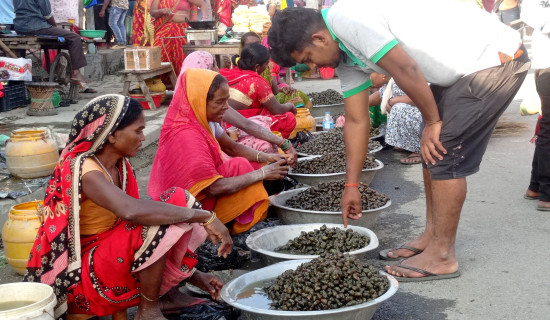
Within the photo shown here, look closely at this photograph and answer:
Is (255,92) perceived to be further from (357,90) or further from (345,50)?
(345,50)

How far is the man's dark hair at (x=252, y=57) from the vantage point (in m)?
5.86

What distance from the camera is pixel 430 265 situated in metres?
3.44

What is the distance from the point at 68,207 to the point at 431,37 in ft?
6.42

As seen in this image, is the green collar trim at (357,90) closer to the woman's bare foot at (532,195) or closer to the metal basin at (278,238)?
the metal basin at (278,238)

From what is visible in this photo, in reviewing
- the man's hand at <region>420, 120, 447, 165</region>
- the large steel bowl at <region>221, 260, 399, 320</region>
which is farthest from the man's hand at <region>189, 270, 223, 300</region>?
the man's hand at <region>420, 120, 447, 165</region>

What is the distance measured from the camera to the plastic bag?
25.0ft

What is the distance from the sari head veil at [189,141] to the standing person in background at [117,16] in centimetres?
929

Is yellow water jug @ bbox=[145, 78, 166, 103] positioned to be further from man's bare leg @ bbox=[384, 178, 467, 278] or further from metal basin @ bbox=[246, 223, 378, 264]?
man's bare leg @ bbox=[384, 178, 467, 278]

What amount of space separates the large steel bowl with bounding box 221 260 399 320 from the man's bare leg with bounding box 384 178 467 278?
2.02 feet

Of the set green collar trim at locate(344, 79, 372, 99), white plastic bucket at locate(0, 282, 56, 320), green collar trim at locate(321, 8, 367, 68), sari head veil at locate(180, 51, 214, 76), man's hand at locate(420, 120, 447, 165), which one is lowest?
white plastic bucket at locate(0, 282, 56, 320)

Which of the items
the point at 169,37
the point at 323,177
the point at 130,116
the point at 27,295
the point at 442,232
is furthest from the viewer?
the point at 169,37

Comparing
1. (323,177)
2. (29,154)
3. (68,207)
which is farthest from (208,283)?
(29,154)

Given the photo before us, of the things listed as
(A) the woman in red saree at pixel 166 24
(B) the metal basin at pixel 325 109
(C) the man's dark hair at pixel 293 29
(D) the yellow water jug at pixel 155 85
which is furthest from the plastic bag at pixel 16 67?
(C) the man's dark hair at pixel 293 29

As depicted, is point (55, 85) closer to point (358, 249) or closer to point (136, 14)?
point (136, 14)
